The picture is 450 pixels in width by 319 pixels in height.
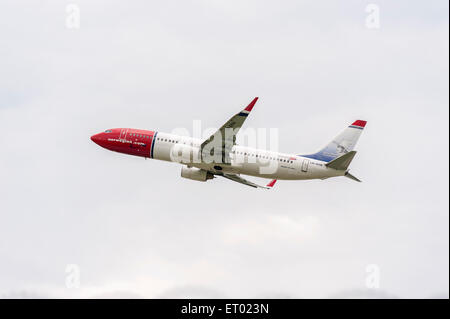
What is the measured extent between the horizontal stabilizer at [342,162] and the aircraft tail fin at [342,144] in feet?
8.65

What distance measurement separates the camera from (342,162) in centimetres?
8731

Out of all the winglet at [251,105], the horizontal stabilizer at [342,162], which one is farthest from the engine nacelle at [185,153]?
the horizontal stabilizer at [342,162]

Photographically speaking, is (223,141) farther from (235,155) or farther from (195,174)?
(195,174)

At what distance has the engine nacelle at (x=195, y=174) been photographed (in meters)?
93.7

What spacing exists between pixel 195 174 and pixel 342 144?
1870cm

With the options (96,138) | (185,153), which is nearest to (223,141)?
(185,153)

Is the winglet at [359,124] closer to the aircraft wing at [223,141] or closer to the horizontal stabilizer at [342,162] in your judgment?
the horizontal stabilizer at [342,162]

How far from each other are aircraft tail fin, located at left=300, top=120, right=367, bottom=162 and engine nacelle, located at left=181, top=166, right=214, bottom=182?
13035 millimetres
